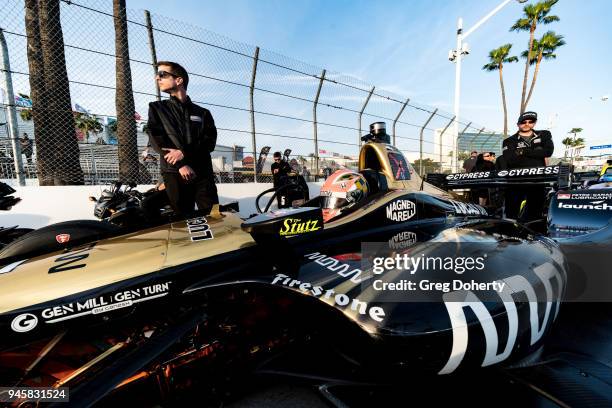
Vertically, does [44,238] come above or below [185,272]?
above

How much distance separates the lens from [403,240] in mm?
2152

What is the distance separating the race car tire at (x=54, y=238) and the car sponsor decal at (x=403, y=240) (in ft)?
5.41

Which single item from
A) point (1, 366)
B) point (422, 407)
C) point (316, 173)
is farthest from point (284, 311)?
point (316, 173)

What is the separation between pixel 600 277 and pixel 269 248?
8.08ft

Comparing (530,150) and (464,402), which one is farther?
(530,150)

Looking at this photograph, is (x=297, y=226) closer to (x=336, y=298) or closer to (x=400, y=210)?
(x=336, y=298)

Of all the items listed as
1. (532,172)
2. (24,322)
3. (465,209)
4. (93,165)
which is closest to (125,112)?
(93,165)

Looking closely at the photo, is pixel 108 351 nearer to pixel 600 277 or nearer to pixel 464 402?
pixel 464 402

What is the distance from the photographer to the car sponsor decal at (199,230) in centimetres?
161

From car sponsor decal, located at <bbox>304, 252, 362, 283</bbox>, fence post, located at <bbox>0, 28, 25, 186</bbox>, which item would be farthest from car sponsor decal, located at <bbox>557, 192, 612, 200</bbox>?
fence post, located at <bbox>0, 28, 25, 186</bbox>

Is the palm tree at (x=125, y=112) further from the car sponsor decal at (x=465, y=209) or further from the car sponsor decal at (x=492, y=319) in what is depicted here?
the car sponsor decal at (x=492, y=319)

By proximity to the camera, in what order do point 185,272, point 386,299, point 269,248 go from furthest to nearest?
point 269,248, point 185,272, point 386,299

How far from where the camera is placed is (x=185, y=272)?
1.40 metres

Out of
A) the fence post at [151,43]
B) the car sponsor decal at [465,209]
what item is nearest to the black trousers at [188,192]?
the car sponsor decal at [465,209]
